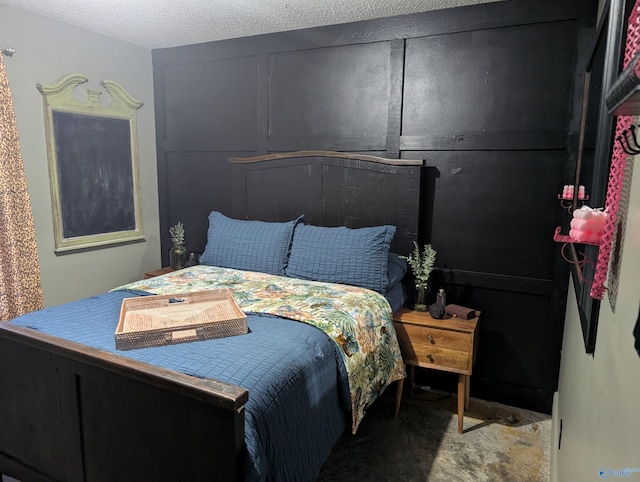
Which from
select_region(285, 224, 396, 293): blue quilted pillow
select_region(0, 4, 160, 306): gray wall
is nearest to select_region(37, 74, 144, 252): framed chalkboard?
select_region(0, 4, 160, 306): gray wall

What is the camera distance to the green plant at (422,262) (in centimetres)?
265

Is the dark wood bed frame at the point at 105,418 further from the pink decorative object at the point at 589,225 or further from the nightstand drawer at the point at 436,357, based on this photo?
the nightstand drawer at the point at 436,357

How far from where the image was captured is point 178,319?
6.36ft

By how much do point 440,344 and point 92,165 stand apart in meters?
2.73

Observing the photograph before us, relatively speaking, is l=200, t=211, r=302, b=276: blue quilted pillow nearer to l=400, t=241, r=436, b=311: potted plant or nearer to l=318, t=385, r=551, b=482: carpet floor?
l=400, t=241, r=436, b=311: potted plant

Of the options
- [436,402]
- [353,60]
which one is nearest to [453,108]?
[353,60]

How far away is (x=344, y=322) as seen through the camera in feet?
6.68

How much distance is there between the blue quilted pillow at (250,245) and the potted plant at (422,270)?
2.63 feet

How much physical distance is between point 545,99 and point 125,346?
2456 millimetres

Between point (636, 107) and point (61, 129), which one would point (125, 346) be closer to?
point (636, 107)

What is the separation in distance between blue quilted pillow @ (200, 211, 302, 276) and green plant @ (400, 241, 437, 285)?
0.79 metres

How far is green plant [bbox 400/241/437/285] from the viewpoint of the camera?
8.68 feet

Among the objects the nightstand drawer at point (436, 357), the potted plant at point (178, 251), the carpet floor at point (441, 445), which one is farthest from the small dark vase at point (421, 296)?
the potted plant at point (178, 251)

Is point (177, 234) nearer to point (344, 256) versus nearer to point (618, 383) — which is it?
point (344, 256)
